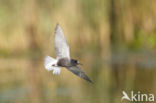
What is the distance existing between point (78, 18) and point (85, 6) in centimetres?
56

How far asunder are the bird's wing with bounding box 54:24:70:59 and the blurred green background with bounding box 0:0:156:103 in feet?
22.0

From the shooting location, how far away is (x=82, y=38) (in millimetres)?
15781

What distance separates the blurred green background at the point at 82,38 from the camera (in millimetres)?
14039

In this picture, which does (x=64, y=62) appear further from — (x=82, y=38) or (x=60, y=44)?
(x=82, y=38)

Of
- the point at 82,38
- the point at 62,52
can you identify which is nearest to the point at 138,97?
→ the point at 62,52

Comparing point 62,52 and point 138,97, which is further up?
point 62,52

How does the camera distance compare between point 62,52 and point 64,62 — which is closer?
point 64,62

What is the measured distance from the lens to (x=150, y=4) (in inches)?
687

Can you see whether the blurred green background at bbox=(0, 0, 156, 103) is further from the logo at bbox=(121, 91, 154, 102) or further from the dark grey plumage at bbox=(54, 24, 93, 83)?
the dark grey plumage at bbox=(54, 24, 93, 83)

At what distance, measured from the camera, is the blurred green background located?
1404 cm

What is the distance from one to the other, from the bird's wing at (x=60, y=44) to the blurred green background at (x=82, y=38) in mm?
6707

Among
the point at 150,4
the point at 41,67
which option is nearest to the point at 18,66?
the point at 41,67

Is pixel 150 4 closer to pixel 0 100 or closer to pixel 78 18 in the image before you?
pixel 78 18

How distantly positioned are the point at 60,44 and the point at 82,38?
969 cm
